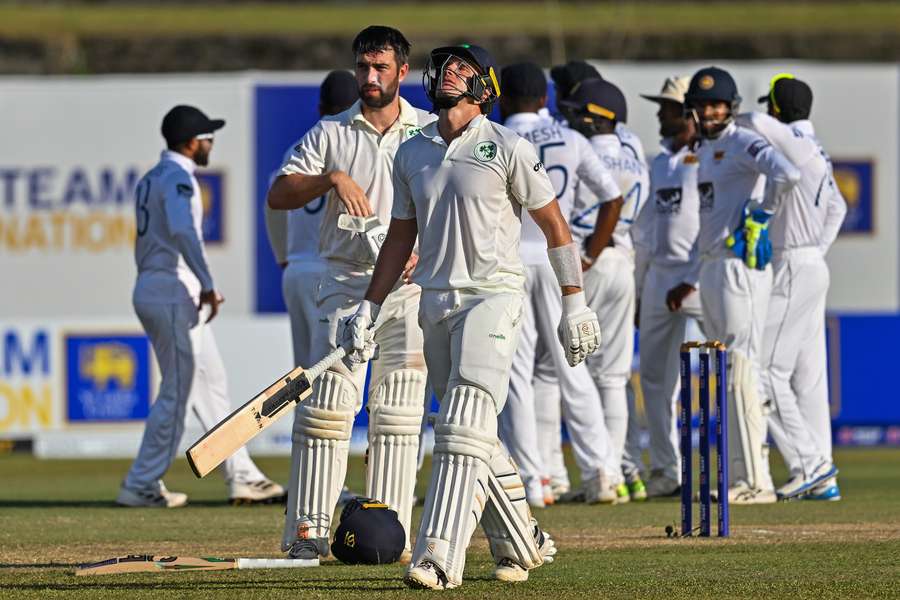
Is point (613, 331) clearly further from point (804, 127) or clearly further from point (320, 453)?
point (320, 453)

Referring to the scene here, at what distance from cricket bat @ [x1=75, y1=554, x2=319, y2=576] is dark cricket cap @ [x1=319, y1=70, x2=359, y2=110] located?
3.71 m

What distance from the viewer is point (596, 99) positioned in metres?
10.9

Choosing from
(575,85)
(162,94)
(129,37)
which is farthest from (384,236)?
(129,37)

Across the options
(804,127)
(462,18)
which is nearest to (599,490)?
(804,127)

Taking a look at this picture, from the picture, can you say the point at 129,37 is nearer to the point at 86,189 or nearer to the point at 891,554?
the point at 86,189

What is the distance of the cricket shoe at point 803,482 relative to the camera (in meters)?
10.6

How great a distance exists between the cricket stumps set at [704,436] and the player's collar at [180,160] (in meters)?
3.81

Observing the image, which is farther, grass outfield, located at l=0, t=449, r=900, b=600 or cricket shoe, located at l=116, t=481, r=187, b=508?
cricket shoe, located at l=116, t=481, r=187, b=508

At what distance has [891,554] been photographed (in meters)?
7.62

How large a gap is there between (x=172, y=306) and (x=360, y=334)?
166 inches

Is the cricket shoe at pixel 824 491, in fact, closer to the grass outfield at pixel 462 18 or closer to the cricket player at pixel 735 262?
the cricket player at pixel 735 262

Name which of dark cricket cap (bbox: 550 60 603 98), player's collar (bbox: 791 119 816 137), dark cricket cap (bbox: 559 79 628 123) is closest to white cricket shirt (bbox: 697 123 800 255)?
player's collar (bbox: 791 119 816 137)

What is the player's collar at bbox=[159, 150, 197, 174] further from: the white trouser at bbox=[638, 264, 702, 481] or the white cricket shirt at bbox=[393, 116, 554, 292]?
the white cricket shirt at bbox=[393, 116, 554, 292]

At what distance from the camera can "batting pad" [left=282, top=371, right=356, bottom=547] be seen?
24.7 ft
